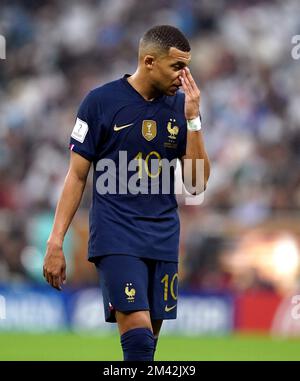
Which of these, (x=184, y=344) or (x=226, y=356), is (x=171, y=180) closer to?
(x=226, y=356)

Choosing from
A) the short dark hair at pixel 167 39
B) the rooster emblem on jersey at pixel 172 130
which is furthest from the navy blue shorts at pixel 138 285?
the short dark hair at pixel 167 39

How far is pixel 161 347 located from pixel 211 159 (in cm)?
486

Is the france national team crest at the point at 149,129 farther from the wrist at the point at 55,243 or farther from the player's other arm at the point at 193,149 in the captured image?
the wrist at the point at 55,243

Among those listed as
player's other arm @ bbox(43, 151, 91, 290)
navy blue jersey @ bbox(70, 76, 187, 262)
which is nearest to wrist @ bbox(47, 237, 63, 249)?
player's other arm @ bbox(43, 151, 91, 290)

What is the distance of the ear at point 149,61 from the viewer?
6.24 m

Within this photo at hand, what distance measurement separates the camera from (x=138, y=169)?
6.21m

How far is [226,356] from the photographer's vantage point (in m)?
10.6

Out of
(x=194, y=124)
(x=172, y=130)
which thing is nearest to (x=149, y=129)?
(x=172, y=130)

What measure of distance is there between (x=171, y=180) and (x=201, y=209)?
8.12 metres

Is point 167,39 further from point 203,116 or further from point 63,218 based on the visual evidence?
point 203,116

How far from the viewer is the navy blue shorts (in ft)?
19.7

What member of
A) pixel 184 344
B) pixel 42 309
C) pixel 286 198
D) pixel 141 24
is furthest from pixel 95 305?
pixel 141 24

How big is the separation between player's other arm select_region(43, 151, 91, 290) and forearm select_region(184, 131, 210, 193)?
2.03ft

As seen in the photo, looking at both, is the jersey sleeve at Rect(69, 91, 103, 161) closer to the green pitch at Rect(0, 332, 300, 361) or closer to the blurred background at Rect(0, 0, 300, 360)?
the green pitch at Rect(0, 332, 300, 361)
